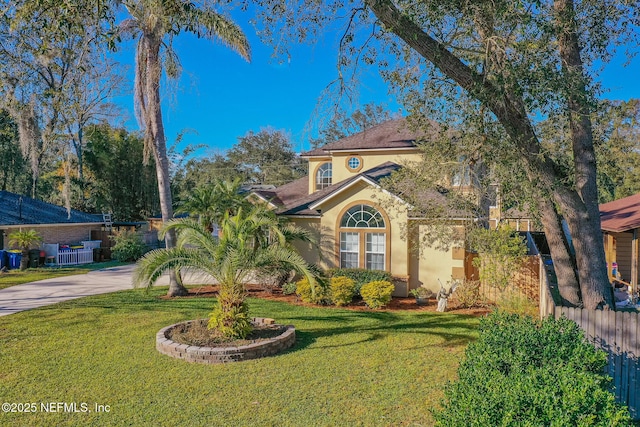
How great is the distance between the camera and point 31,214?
970 inches

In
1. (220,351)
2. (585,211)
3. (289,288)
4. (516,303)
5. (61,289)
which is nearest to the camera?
(585,211)

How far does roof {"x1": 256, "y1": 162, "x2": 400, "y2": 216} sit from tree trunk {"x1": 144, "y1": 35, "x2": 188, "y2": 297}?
4246mm

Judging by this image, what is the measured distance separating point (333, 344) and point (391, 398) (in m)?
2.90

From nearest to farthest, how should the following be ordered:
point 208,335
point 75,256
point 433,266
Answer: point 208,335
point 433,266
point 75,256

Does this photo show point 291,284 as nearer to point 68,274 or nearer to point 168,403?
point 168,403

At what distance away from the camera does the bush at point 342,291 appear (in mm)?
13438

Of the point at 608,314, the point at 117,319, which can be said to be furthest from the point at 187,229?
the point at 608,314

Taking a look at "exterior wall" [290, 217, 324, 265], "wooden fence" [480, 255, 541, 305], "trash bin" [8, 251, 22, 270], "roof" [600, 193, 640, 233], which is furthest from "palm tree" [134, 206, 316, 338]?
"trash bin" [8, 251, 22, 270]

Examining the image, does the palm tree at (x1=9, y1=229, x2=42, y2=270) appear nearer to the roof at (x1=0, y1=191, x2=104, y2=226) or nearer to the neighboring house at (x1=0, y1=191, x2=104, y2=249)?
the neighboring house at (x1=0, y1=191, x2=104, y2=249)

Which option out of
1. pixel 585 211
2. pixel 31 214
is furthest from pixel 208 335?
pixel 31 214

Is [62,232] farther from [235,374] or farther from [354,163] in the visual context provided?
[235,374]

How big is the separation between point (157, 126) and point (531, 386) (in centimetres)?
1362

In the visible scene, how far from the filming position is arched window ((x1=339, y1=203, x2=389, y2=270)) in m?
15.1

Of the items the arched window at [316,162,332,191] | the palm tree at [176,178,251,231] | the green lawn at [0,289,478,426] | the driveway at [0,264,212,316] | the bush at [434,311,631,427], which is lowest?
the green lawn at [0,289,478,426]
